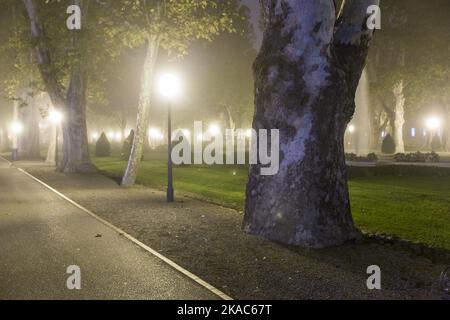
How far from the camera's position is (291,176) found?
33.4ft

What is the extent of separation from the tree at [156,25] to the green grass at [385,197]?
299 centimetres

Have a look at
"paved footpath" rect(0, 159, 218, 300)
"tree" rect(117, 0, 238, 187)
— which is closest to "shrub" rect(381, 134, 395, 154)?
"tree" rect(117, 0, 238, 187)

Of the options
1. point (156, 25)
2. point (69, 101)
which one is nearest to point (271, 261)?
point (156, 25)

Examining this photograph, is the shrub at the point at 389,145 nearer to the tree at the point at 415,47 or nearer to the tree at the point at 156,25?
the tree at the point at 415,47

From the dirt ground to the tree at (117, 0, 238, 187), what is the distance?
8.61 metres

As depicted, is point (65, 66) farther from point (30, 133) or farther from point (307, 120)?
point (30, 133)

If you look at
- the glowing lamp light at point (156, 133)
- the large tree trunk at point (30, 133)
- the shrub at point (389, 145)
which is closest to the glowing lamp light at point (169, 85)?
the shrub at point (389, 145)

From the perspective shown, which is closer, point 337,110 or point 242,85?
point 337,110

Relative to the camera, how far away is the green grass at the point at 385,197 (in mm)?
11281

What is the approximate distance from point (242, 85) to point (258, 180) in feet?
179

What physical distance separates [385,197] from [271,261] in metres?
8.68
